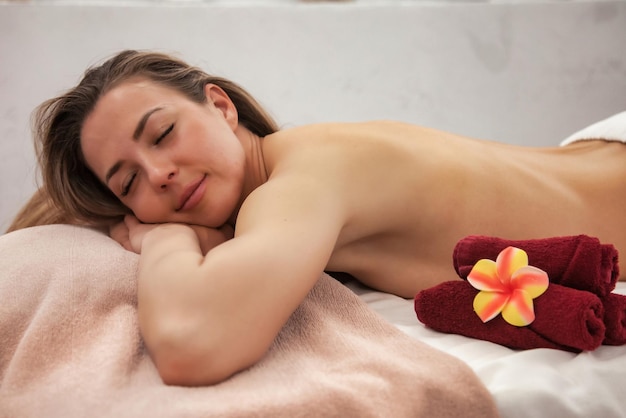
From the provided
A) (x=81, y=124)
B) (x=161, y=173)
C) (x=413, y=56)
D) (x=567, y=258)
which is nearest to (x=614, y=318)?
(x=567, y=258)

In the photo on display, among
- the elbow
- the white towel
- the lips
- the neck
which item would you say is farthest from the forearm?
the white towel

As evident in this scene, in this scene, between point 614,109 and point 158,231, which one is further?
point 614,109

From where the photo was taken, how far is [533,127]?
2.19 m

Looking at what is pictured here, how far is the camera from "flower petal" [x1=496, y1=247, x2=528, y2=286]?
0.92m

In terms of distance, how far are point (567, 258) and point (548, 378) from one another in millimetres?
177

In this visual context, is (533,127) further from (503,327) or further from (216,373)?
(216,373)

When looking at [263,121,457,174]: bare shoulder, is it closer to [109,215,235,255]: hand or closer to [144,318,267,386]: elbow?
[109,215,235,255]: hand

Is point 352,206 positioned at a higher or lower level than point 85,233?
higher

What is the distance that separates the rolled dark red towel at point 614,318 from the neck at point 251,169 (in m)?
0.65

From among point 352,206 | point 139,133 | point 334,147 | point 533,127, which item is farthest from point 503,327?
point 533,127

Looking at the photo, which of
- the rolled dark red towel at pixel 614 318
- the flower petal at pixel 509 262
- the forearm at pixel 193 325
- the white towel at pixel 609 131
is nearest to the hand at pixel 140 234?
the forearm at pixel 193 325

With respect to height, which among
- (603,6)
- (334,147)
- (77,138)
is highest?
(603,6)

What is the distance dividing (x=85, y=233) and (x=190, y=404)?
22.0 inches

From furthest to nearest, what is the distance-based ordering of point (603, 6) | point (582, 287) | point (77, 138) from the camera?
point (603, 6)
point (77, 138)
point (582, 287)
